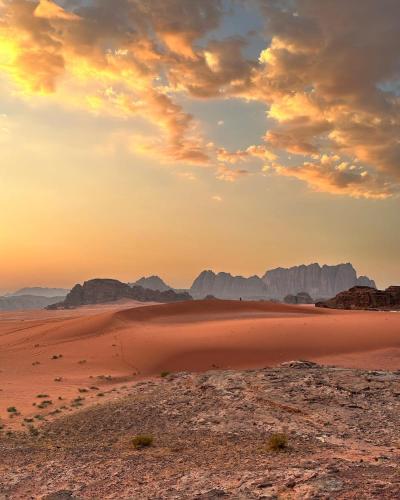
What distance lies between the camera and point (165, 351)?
89.2 feet

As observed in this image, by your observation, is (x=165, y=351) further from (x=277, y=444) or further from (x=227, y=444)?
(x=277, y=444)

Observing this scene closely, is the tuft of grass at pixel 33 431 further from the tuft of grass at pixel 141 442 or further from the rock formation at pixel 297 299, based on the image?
the rock formation at pixel 297 299

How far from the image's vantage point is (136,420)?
1400 cm

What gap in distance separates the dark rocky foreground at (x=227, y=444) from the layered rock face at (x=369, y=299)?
45529 mm

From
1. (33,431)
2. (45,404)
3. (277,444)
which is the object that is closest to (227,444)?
(277,444)

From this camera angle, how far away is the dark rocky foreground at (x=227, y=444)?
8.28 meters

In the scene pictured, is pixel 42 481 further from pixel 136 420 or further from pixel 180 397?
pixel 180 397

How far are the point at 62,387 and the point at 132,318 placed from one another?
23886 mm

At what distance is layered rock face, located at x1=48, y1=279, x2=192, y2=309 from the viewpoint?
178m

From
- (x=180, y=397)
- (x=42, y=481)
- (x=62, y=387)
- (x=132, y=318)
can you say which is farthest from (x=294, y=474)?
(x=132, y=318)

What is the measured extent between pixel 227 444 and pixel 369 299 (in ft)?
183

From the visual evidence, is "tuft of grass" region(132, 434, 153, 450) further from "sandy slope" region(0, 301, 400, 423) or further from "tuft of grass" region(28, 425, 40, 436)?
"sandy slope" region(0, 301, 400, 423)

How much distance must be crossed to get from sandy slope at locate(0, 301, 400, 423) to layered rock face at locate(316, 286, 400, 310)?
89.2ft

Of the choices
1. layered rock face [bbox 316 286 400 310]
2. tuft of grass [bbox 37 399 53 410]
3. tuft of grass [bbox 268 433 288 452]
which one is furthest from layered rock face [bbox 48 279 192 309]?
tuft of grass [bbox 268 433 288 452]
